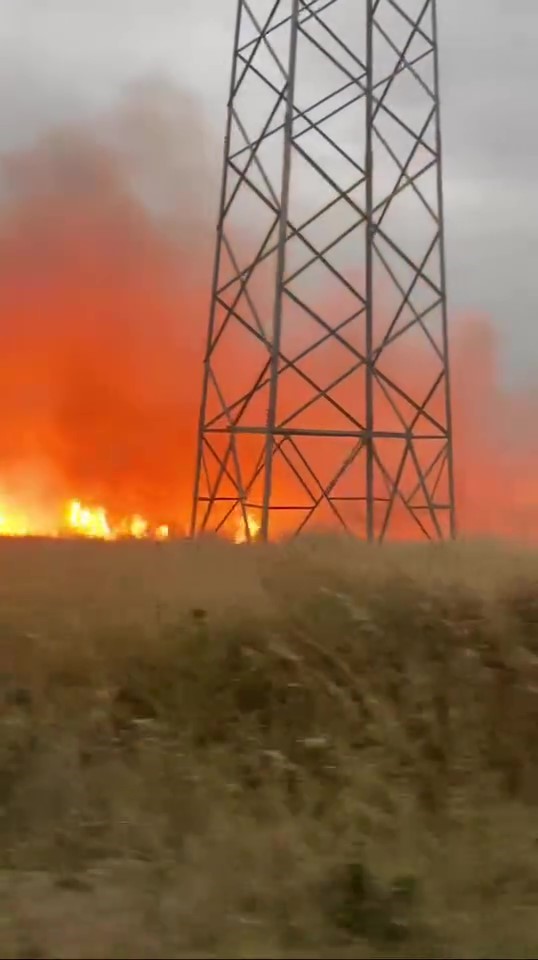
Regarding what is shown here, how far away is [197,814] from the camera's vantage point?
15.0ft

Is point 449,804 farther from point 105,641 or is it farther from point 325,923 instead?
point 105,641

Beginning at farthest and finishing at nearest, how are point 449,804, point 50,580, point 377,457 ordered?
point 377,457 → point 50,580 → point 449,804

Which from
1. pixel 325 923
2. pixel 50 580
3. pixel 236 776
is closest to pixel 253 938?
pixel 325 923

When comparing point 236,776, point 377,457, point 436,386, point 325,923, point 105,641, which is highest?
point 436,386

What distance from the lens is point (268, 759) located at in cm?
505

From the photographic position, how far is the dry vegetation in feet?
12.6

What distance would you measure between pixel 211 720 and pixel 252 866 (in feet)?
4.21

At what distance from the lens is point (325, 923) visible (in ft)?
12.5

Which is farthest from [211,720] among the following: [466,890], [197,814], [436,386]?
[436,386]

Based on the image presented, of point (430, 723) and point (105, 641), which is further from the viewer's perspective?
point (105, 641)

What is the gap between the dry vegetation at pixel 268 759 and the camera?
3.83m

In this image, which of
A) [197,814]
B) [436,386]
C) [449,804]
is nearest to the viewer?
[197,814]

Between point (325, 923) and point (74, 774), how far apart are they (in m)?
1.43

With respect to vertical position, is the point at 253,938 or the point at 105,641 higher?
the point at 105,641
